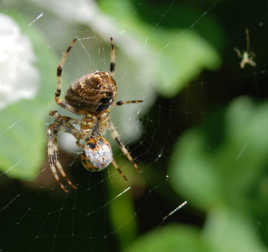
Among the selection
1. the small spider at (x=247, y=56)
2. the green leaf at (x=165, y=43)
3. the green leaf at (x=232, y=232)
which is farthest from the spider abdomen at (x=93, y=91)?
the small spider at (x=247, y=56)

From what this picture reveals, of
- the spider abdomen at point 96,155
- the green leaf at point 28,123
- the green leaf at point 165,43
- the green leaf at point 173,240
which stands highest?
the green leaf at point 165,43

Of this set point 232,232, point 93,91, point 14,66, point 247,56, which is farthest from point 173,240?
point 247,56

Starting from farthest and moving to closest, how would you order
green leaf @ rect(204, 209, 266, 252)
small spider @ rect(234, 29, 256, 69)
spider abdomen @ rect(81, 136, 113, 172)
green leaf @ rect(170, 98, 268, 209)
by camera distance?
small spider @ rect(234, 29, 256, 69), green leaf @ rect(170, 98, 268, 209), green leaf @ rect(204, 209, 266, 252), spider abdomen @ rect(81, 136, 113, 172)

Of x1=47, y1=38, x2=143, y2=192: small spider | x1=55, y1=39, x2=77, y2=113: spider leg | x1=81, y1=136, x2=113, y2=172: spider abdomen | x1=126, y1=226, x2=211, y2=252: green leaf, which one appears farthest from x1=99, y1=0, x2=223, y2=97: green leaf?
x1=126, y1=226, x2=211, y2=252: green leaf

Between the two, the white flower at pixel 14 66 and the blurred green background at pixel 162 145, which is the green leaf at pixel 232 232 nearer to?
the blurred green background at pixel 162 145

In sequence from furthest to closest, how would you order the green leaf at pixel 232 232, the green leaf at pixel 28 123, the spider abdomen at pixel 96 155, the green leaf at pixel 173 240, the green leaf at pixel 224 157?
the green leaf at pixel 224 157, the green leaf at pixel 232 232, the green leaf at pixel 173 240, the spider abdomen at pixel 96 155, the green leaf at pixel 28 123

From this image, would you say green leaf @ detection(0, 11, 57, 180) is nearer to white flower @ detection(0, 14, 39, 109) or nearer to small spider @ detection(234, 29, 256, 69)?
white flower @ detection(0, 14, 39, 109)

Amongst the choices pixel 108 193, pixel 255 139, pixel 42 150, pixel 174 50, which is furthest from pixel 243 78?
pixel 42 150
